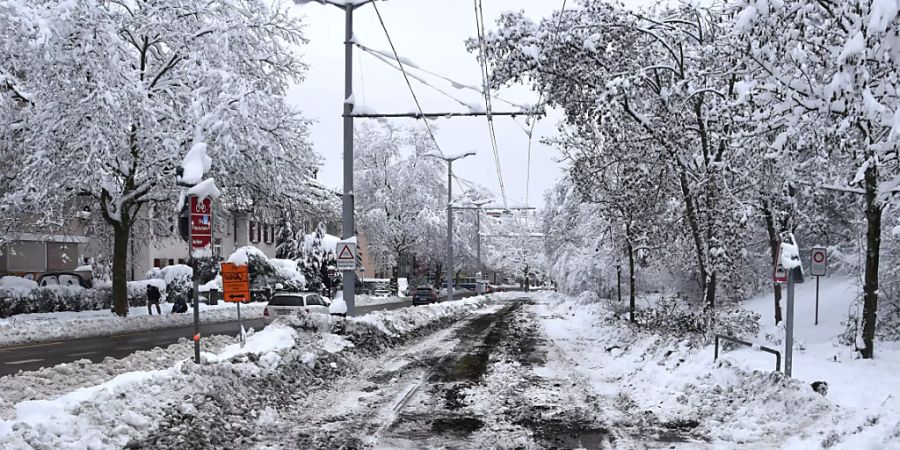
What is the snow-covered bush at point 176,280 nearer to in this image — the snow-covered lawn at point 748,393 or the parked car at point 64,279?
the parked car at point 64,279

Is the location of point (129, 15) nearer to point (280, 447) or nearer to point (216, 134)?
point (216, 134)

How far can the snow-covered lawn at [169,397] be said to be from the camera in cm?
764

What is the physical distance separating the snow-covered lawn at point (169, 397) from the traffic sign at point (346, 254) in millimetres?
3767

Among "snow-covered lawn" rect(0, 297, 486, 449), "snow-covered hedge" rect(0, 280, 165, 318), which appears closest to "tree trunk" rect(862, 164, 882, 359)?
"snow-covered lawn" rect(0, 297, 486, 449)

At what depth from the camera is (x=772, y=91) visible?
9.48m

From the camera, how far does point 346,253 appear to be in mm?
20109

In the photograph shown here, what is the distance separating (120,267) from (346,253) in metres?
11.3

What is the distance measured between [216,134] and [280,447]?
17161mm

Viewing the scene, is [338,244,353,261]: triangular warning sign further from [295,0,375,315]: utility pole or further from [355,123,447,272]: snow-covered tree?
[355,123,447,272]: snow-covered tree

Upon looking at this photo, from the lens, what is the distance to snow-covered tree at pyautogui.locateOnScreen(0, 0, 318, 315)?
22.5 meters

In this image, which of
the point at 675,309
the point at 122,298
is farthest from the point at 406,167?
the point at 675,309

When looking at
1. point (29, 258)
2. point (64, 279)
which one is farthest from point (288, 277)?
point (64, 279)

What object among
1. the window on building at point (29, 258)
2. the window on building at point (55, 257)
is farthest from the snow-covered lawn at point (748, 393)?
the window on building at point (55, 257)

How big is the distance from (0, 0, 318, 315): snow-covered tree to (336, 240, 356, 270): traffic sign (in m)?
5.77
